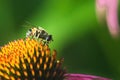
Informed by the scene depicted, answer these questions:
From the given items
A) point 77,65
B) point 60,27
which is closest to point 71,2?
point 60,27

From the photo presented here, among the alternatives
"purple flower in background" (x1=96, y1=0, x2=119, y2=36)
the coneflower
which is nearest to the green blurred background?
the coneflower

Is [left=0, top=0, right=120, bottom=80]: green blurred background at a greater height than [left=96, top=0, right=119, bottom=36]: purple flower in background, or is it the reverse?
[left=0, top=0, right=120, bottom=80]: green blurred background

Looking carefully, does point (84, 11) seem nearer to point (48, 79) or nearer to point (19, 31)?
point (19, 31)

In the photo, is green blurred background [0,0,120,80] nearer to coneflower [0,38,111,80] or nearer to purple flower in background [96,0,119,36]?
coneflower [0,38,111,80]

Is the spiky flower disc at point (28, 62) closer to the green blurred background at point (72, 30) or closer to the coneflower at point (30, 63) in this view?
the coneflower at point (30, 63)

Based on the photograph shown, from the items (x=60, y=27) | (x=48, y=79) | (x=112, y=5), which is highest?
(x=60, y=27)

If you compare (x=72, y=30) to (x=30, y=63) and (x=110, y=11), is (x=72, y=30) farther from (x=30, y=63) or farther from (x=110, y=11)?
(x=110, y=11)

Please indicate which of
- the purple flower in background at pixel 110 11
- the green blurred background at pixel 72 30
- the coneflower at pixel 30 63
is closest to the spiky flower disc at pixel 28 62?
the coneflower at pixel 30 63
